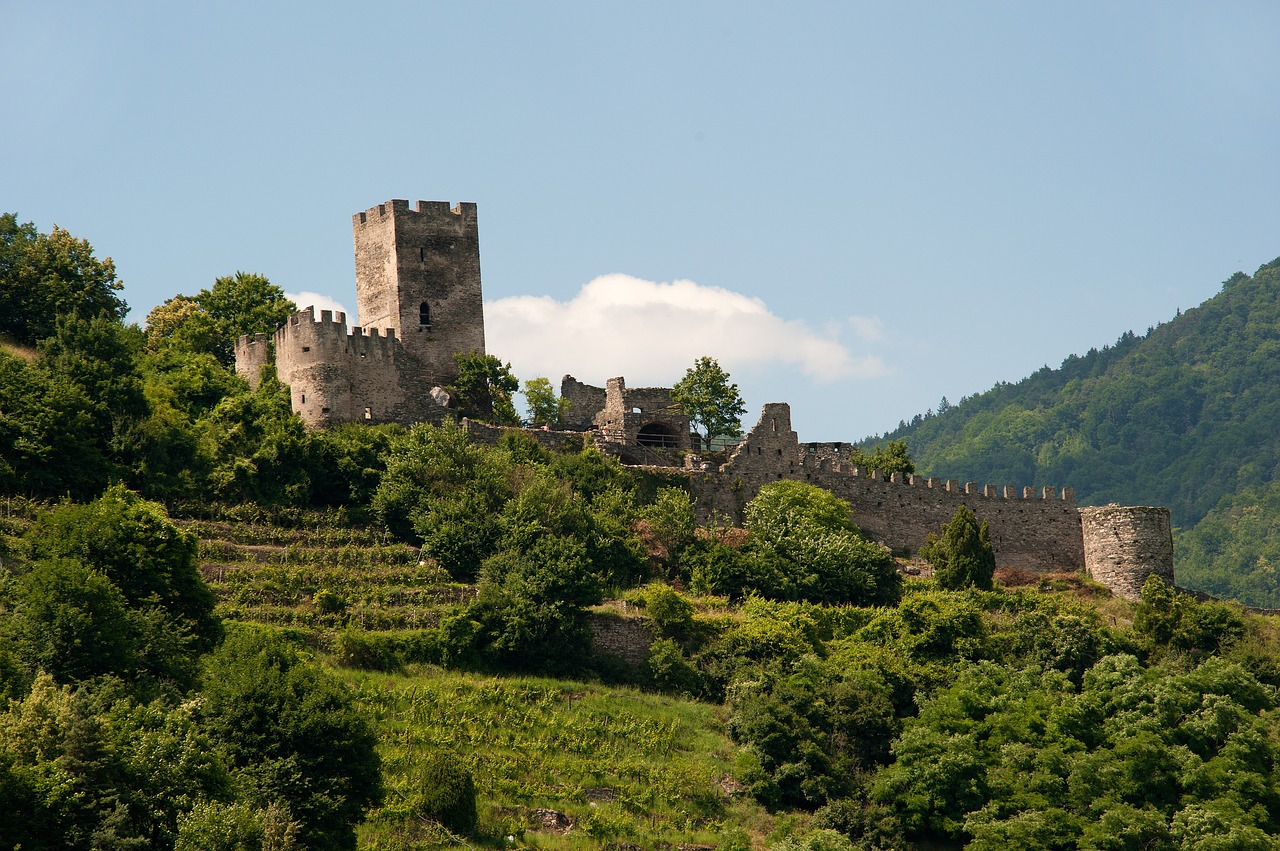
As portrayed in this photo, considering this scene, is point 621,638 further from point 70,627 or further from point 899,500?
point 70,627

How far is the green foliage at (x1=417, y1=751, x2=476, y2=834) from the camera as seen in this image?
37.1 meters

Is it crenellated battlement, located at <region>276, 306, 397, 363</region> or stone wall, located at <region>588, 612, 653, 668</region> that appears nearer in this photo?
stone wall, located at <region>588, 612, 653, 668</region>

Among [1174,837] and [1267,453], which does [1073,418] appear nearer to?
[1267,453]

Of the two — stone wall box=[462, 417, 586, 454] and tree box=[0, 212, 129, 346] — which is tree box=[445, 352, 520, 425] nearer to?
stone wall box=[462, 417, 586, 454]

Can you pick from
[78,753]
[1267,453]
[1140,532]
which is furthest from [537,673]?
[1267,453]

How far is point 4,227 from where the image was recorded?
54688 millimetres

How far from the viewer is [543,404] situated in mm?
56344

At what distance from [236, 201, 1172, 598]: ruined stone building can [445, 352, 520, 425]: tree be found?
0.50 metres

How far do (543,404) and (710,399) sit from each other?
5406 mm

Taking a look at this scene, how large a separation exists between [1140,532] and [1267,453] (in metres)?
95.6

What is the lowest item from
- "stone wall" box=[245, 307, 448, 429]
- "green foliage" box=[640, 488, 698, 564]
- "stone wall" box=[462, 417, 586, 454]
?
"green foliage" box=[640, 488, 698, 564]

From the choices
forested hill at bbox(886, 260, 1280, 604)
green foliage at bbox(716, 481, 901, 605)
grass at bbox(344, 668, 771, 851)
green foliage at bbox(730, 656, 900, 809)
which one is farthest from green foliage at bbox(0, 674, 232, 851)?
forested hill at bbox(886, 260, 1280, 604)

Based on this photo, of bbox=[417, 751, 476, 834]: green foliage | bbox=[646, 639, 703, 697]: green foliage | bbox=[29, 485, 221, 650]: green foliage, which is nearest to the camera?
bbox=[417, 751, 476, 834]: green foliage

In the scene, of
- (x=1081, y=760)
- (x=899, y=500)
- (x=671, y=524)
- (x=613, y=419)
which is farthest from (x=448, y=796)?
(x=899, y=500)
